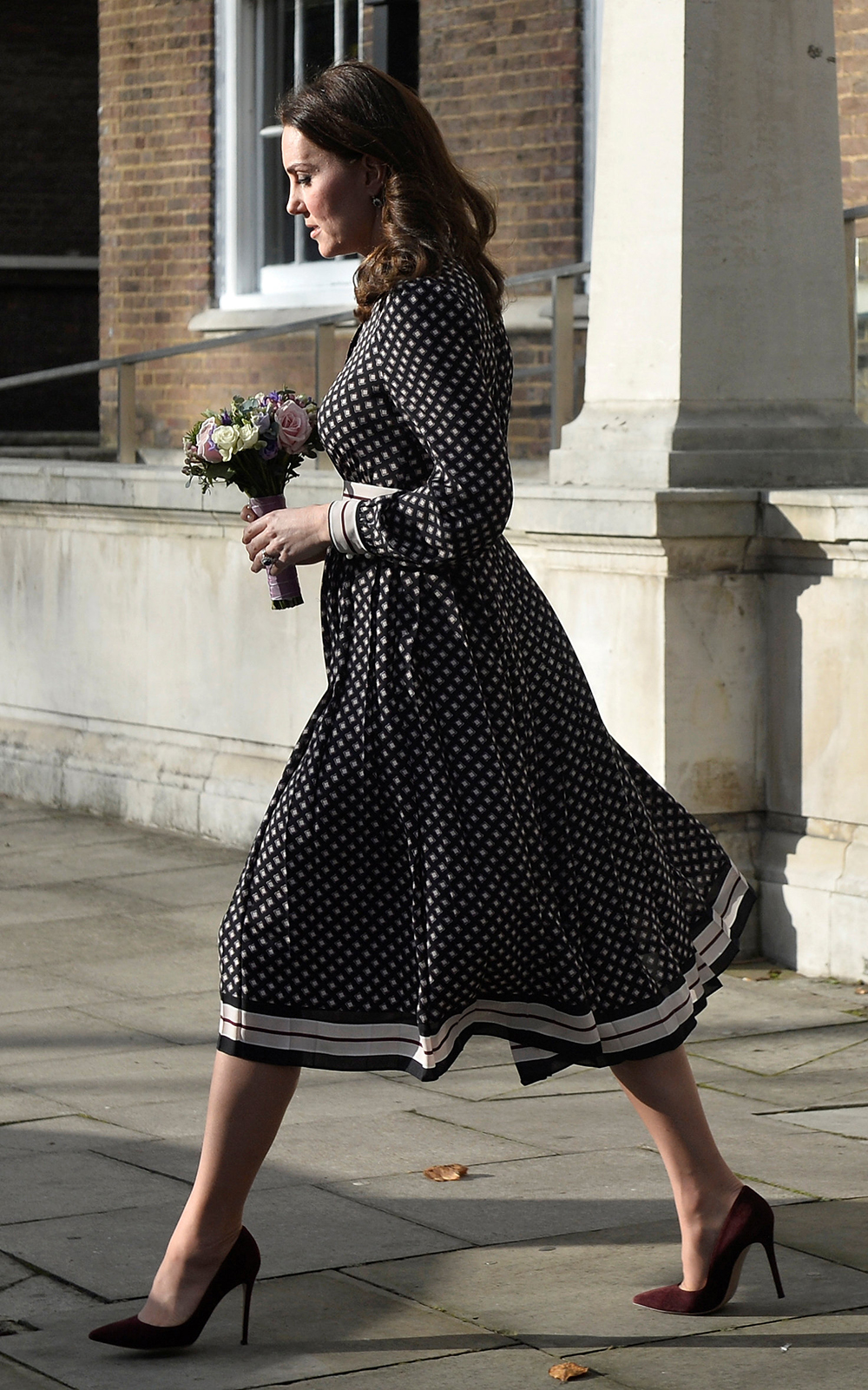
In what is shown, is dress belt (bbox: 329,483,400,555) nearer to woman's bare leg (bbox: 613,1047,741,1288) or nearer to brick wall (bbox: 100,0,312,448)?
woman's bare leg (bbox: 613,1047,741,1288)

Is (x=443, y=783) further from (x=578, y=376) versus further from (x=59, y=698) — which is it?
(x=59, y=698)

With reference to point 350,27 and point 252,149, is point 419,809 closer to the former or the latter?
point 350,27

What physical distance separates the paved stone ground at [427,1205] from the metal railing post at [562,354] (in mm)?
2602

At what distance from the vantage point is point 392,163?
3.41 meters

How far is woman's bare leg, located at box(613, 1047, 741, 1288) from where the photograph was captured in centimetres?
344

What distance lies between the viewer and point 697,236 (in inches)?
242

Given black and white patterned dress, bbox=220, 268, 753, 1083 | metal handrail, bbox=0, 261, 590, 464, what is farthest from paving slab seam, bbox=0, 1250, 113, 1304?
metal handrail, bbox=0, 261, 590, 464

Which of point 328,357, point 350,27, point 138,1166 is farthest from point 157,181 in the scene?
point 138,1166

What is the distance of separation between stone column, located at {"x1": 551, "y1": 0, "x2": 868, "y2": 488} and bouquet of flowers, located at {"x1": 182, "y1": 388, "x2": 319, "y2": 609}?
2623mm

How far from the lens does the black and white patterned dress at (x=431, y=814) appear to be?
329 cm

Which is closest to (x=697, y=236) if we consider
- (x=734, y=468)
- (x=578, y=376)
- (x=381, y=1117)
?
(x=734, y=468)

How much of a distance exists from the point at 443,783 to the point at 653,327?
3175 mm

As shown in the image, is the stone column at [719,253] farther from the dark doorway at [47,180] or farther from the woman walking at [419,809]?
the dark doorway at [47,180]

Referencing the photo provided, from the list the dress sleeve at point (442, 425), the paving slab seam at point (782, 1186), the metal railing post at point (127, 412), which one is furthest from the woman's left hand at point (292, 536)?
the metal railing post at point (127, 412)
